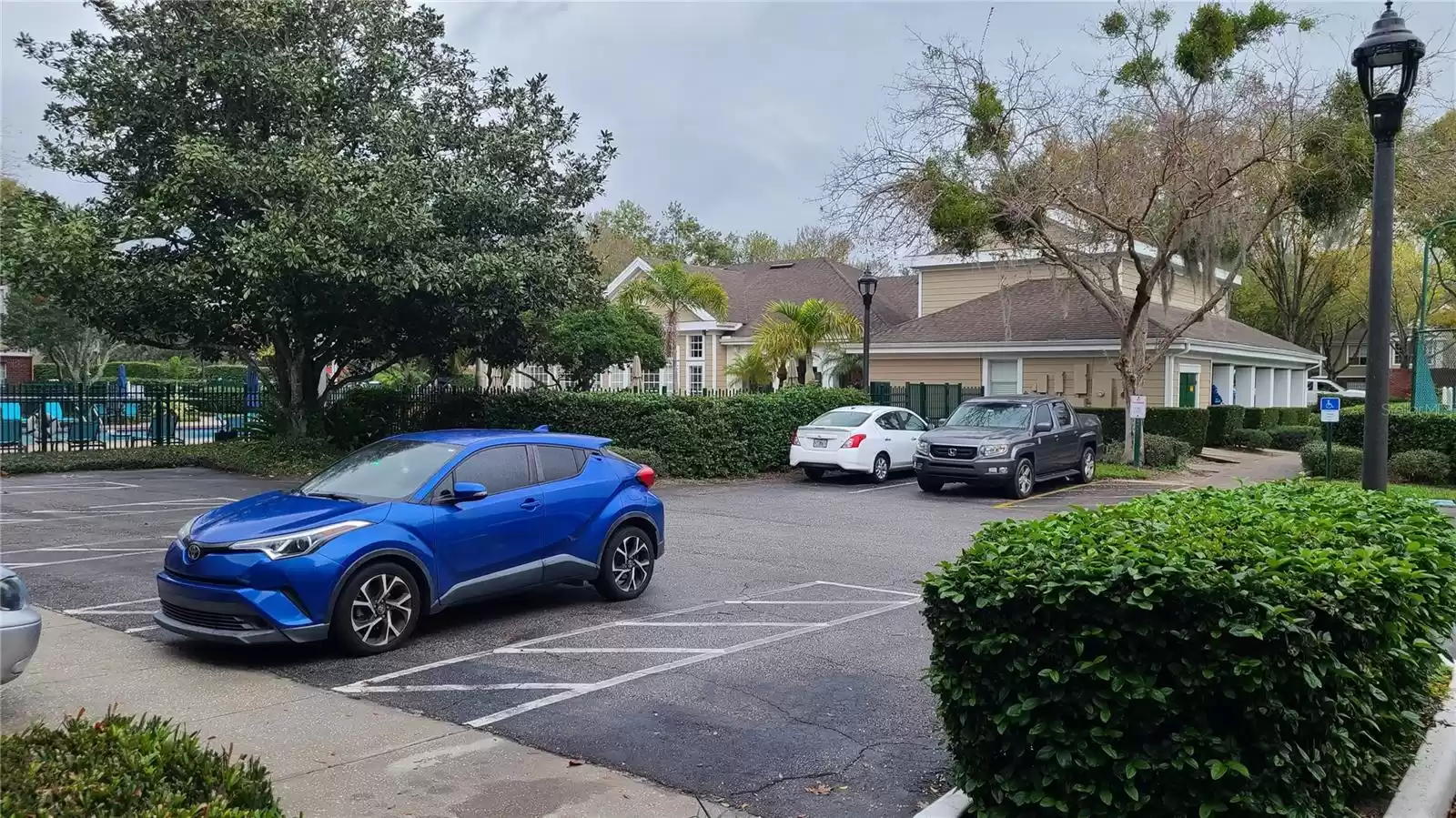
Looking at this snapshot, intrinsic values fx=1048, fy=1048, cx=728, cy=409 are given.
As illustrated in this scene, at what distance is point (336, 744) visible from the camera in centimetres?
553

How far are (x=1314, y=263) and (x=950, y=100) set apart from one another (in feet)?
104

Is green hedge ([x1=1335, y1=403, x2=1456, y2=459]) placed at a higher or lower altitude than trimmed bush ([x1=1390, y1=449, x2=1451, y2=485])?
higher

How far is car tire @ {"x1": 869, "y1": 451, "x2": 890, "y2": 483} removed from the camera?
20.4 meters

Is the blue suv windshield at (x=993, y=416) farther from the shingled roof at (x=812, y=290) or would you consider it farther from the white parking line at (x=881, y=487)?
the shingled roof at (x=812, y=290)

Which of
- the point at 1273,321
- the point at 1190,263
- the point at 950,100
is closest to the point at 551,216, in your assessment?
the point at 950,100

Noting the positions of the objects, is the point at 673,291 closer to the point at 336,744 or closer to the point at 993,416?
the point at 993,416

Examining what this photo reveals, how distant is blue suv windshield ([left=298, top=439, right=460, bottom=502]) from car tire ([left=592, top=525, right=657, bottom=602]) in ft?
5.47

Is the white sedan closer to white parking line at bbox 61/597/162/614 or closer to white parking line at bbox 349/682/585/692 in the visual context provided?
white parking line at bbox 61/597/162/614

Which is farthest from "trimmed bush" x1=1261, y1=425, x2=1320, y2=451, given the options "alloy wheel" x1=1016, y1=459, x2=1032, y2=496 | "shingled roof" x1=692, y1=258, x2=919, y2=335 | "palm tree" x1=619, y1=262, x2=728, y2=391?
"palm tree" x1=619, y1=262, x2=728, y2=391

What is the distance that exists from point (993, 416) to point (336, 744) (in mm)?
15805

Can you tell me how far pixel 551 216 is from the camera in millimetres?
21328

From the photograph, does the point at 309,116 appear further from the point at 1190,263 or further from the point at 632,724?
the point at 1190,263

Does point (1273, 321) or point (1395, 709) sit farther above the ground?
point (1273, 321)

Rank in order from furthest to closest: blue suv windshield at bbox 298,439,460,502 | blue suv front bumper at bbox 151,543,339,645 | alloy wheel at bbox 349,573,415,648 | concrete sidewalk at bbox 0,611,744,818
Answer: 1. blue suv windshield at bbox 298,439,460,502
2. alloy wheel at bbox 349,573,415,648
3. blue suv front bumper at bbox 151,543,339,645
4. concrete sidewalk at bbox 0,611,744,818
